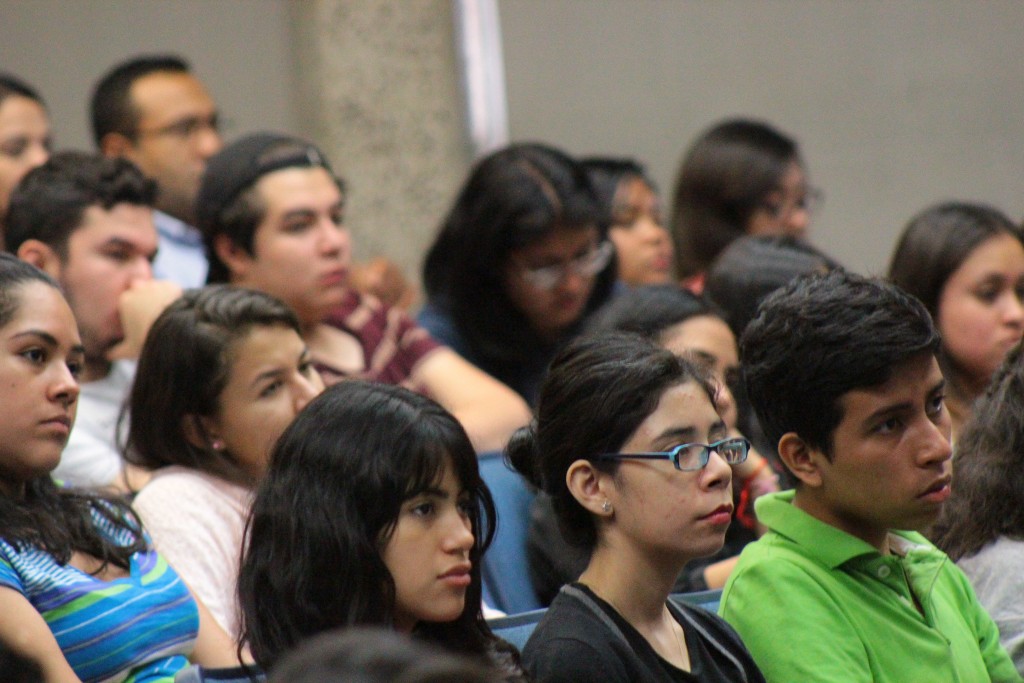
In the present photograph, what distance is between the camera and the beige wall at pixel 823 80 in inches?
214

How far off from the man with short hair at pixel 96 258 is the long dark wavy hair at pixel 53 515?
0.73 meters

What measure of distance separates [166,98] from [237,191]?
3.39 feet

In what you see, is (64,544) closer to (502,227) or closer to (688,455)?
(688,455)

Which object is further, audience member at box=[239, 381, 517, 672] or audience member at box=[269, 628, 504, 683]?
audience member at box=[239, 381, 517, 672]

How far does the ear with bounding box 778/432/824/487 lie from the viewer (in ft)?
6.95

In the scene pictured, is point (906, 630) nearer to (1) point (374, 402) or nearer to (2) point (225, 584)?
(1) point (374, 402)

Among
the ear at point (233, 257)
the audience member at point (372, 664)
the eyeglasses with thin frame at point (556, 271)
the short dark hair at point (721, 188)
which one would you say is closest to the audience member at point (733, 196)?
the short dark hair at point (721, 188)

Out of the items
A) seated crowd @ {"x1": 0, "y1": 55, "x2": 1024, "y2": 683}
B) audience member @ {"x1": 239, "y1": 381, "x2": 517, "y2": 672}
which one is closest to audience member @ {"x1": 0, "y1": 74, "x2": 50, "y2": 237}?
seated crowd @ {"x1": 0, "y1": 55, "x2": 1024, "y2": 683}

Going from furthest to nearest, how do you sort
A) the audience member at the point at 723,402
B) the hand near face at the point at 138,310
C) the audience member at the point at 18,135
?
the audience member at the point at 18,135 → the hand near face at the point at 138,310 → the audience member at the point at 723,402

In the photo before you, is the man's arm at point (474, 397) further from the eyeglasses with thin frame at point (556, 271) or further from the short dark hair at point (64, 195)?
the short dark hair at point (64, 195)

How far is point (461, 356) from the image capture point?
145 inches

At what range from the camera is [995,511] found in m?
2.36

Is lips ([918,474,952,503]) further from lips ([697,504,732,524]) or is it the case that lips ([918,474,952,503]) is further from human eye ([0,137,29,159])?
human eye ([0,137,29,159])

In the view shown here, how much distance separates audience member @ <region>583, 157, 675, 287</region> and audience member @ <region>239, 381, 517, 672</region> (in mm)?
2577
